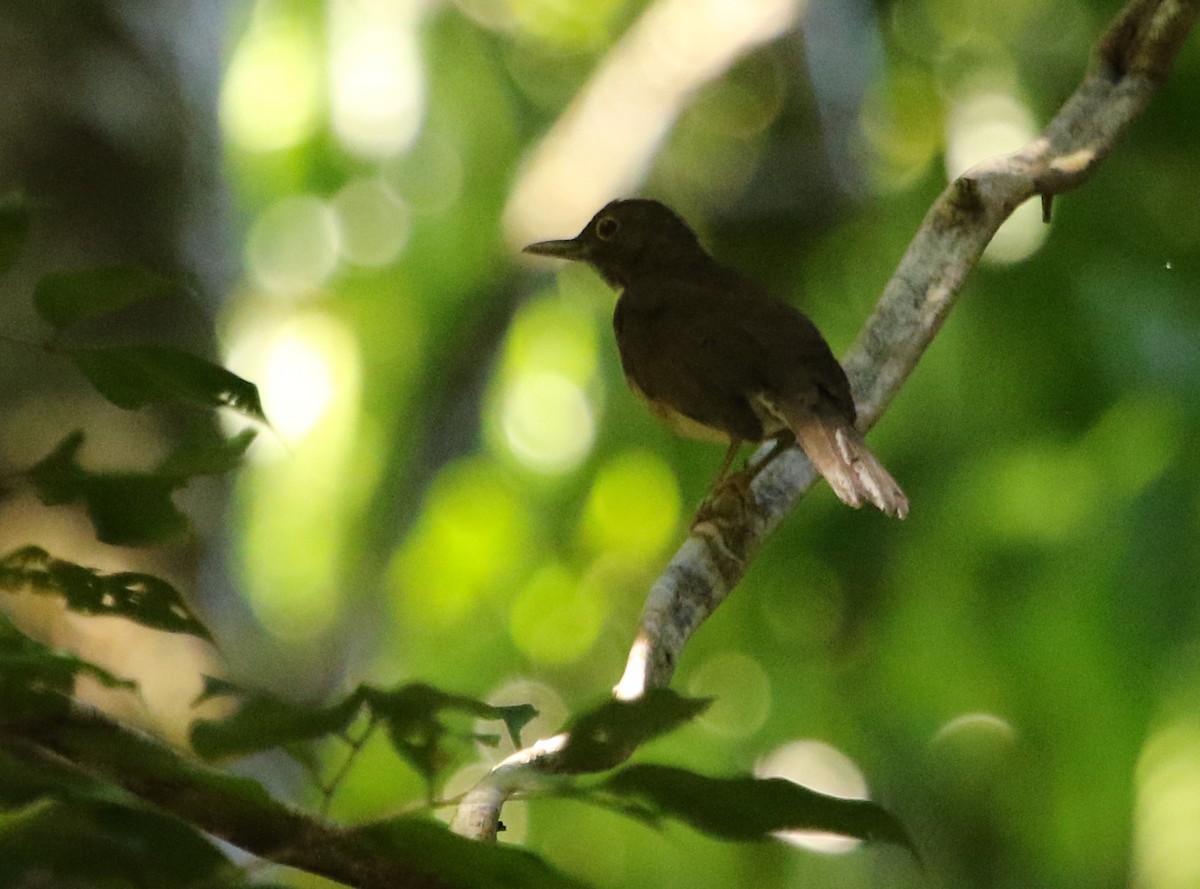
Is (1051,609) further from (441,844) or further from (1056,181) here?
(441,844)

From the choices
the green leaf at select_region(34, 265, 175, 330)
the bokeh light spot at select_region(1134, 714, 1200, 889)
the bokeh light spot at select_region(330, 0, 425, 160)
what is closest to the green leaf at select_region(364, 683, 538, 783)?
the green leaf at select_region(34, 265, 175, 330)

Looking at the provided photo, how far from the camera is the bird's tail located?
3.32m

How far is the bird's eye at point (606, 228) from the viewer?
527 cm

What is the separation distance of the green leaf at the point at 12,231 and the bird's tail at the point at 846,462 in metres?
2.23

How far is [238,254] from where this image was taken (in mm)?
6672

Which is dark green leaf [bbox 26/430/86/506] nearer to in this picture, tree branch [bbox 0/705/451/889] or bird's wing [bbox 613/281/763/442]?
tree branch [bbox 0/705/451/889]

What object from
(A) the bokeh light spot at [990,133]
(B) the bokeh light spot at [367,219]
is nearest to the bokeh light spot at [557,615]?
(B) the bokeh light spot at [367,219]

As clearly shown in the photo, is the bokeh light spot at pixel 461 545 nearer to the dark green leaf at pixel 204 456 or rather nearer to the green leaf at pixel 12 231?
the dark green leaf at pixel 204 456

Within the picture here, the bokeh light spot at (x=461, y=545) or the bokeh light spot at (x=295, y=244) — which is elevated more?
the bokeh light spot at (x=295, y=244)

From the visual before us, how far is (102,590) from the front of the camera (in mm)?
1325

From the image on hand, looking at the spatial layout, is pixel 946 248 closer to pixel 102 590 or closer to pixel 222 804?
pixel 102 590

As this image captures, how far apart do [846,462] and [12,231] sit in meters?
2.37

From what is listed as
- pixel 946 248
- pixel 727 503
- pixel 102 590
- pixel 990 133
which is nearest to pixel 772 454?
pixel 727 503

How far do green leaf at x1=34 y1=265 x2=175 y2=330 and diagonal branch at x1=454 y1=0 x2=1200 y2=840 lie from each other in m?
1.67
